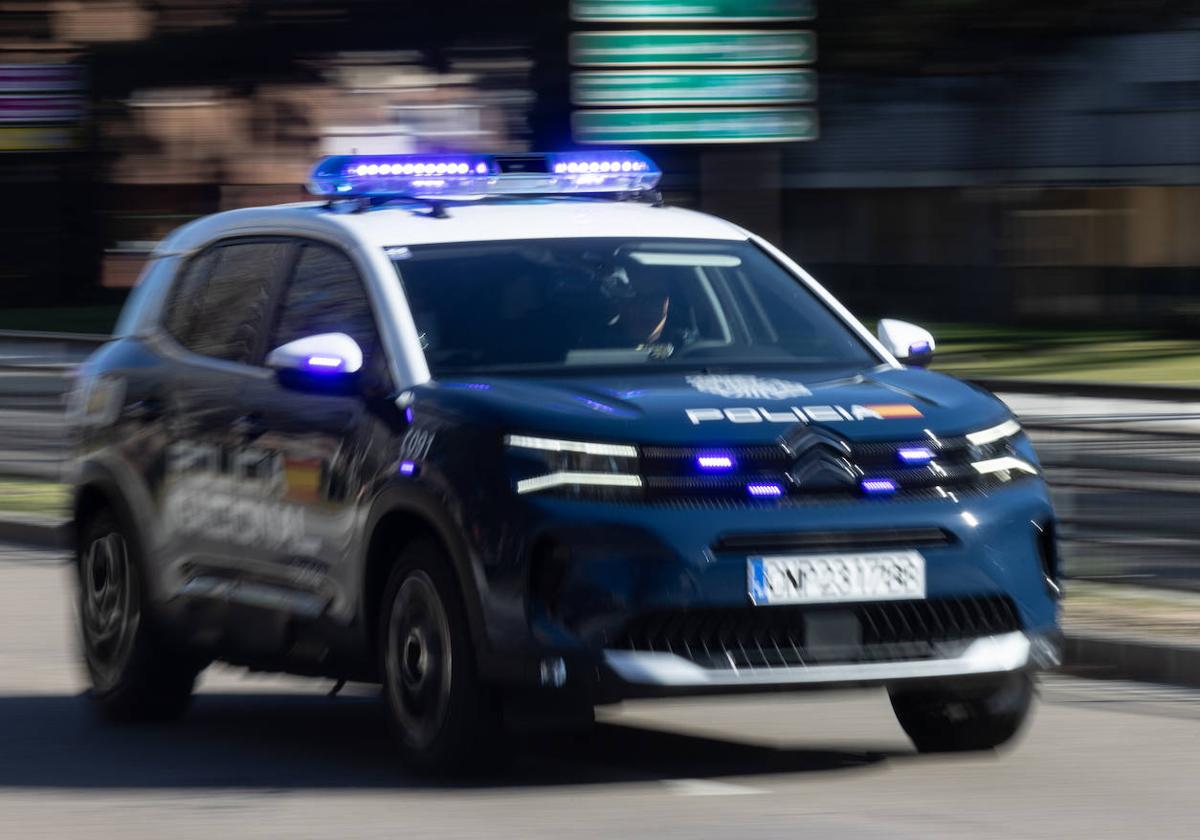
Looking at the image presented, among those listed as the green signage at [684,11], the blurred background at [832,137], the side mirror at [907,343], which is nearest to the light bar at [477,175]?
the side mirror at [907,343]

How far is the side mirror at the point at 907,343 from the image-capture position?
323 inches

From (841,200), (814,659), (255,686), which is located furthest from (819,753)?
(841,200)

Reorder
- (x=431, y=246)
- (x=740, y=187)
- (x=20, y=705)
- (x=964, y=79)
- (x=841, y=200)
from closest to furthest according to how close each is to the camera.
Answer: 1. (x=431, y=246)
2. (x=20, y=705)
3. (x=740, y=187)
4. (x=964, y=79)
5. (x=841, y=200)

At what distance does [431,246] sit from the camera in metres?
8.01

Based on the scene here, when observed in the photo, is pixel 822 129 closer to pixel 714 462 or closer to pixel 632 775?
pixel 632 775

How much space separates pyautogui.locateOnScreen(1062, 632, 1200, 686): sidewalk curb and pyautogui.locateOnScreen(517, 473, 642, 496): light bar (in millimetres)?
3474

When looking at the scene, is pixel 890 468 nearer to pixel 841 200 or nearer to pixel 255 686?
pixel 255 686

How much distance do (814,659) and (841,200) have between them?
47.5 metres

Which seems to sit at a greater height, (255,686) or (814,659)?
(814,659)

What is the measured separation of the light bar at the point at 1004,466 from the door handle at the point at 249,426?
217 cm

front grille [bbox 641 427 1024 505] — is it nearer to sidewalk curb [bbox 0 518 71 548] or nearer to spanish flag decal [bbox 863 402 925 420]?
spanish flag decal [bbox 863 402 925 420]

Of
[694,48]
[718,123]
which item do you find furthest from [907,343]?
[694,48]

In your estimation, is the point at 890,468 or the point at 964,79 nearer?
the point at 890,468

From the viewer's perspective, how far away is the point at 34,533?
635 inches
